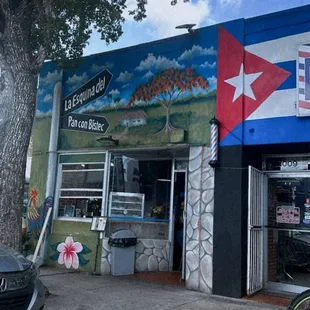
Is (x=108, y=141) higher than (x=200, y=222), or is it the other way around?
(x=108, y=141)

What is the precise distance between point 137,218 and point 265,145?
Result: 3.70 m

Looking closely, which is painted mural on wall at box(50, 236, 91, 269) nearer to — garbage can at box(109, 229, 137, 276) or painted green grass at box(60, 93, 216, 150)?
garbage can at box(109, 229, 137, 276)

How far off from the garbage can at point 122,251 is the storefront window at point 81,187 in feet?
2.85

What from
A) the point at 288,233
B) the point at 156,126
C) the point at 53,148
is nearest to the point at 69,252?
the point at 53,148

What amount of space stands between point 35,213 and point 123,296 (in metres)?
4.30

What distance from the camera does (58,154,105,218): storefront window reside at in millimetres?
10188

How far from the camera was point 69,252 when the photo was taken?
1009 cm

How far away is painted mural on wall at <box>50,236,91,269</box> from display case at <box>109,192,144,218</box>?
40.8 inches

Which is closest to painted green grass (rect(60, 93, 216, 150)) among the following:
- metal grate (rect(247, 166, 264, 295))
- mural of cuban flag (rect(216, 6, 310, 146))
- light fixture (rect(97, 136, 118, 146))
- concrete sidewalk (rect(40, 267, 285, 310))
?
light fixture (rect(97, 136, 118, 146))

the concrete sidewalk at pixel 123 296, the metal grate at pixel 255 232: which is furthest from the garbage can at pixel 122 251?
the metal grate at pixel 255 232

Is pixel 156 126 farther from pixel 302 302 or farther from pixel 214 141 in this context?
pixel 302 302

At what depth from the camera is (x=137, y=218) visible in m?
10.2

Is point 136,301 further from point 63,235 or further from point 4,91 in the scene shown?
point 4,91

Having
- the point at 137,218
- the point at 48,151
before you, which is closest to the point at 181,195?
the point at 137,218
